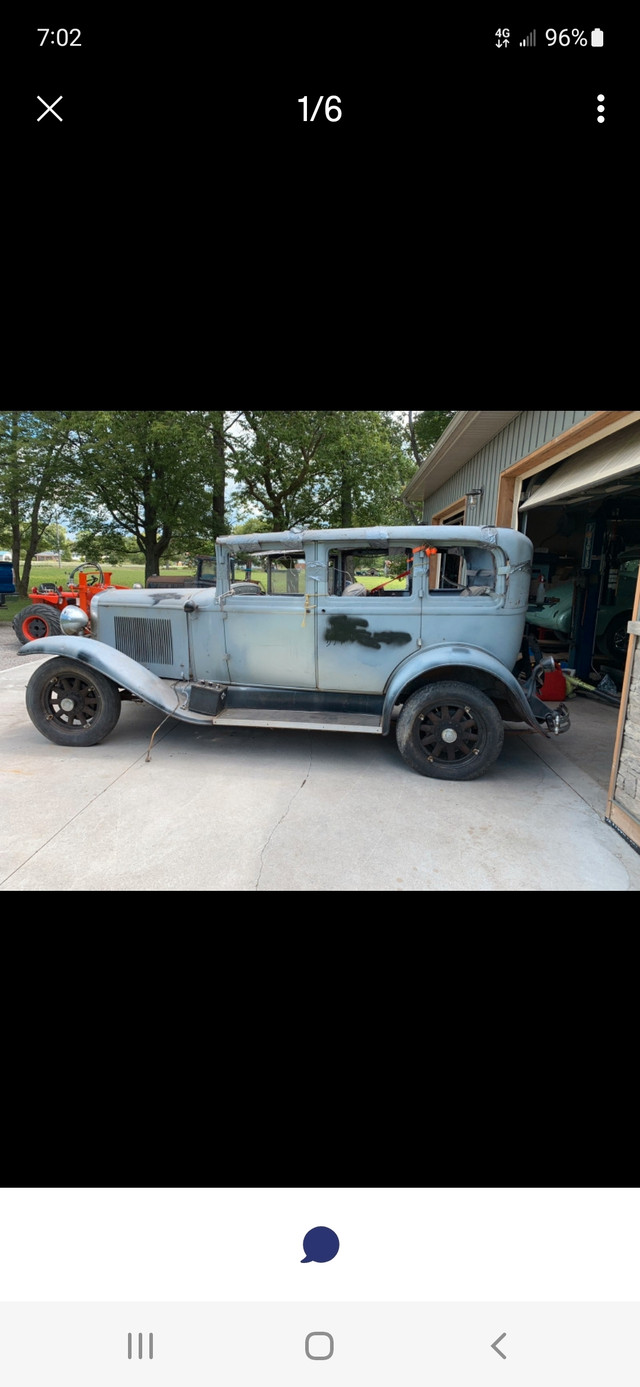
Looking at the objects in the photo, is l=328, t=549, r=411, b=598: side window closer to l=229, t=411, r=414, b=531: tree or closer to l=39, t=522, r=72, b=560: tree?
l=229, t=411, r=414, b=531: tree

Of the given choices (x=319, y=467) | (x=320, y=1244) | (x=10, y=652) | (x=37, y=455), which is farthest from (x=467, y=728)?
(x=37, y=455)

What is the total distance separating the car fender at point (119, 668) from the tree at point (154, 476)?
11.1 metres

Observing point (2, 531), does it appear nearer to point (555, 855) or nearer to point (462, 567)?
point (462, 567)

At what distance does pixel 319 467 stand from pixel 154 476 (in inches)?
186

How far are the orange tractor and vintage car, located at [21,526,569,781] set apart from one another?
4256mm

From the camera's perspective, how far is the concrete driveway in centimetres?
294

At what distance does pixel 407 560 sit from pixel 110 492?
13659 millimetres

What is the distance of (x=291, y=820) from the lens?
11.7ft

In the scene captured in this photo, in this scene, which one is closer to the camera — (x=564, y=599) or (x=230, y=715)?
(x=230, y=715)

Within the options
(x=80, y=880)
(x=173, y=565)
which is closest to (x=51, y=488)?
(x=173, y=565)

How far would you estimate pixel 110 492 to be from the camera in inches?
618

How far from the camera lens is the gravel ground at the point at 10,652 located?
8891 millimetres
